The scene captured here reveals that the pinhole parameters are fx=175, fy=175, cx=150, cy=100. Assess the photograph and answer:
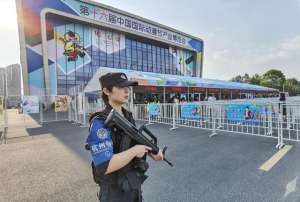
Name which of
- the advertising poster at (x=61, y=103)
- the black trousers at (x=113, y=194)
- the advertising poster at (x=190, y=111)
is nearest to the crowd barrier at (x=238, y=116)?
the advertising poster at (x=190, y=111)

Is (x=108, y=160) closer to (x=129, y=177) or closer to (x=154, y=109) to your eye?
(x=129, y=177)

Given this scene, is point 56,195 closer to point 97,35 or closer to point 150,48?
point 97,35

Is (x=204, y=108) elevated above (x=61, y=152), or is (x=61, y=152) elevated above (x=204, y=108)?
(x=204, y=108)

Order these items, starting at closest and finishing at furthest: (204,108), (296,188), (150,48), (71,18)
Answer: (296,188), (204,108), (71,18), (150,48)

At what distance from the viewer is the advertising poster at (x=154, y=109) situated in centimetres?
992

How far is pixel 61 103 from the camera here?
1381 cm

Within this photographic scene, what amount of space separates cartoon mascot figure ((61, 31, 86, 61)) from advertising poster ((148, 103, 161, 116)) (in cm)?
2056

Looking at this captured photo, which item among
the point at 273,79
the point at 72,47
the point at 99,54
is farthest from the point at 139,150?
the point at 273,79

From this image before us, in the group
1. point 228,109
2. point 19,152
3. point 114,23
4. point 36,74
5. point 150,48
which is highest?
point 114,23

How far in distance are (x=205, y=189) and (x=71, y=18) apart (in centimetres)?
2903

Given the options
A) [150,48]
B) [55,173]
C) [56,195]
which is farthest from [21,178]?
[150,48]

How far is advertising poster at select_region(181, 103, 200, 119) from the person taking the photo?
8000mm

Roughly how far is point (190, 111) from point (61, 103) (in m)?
10.5

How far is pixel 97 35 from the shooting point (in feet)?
94.2
